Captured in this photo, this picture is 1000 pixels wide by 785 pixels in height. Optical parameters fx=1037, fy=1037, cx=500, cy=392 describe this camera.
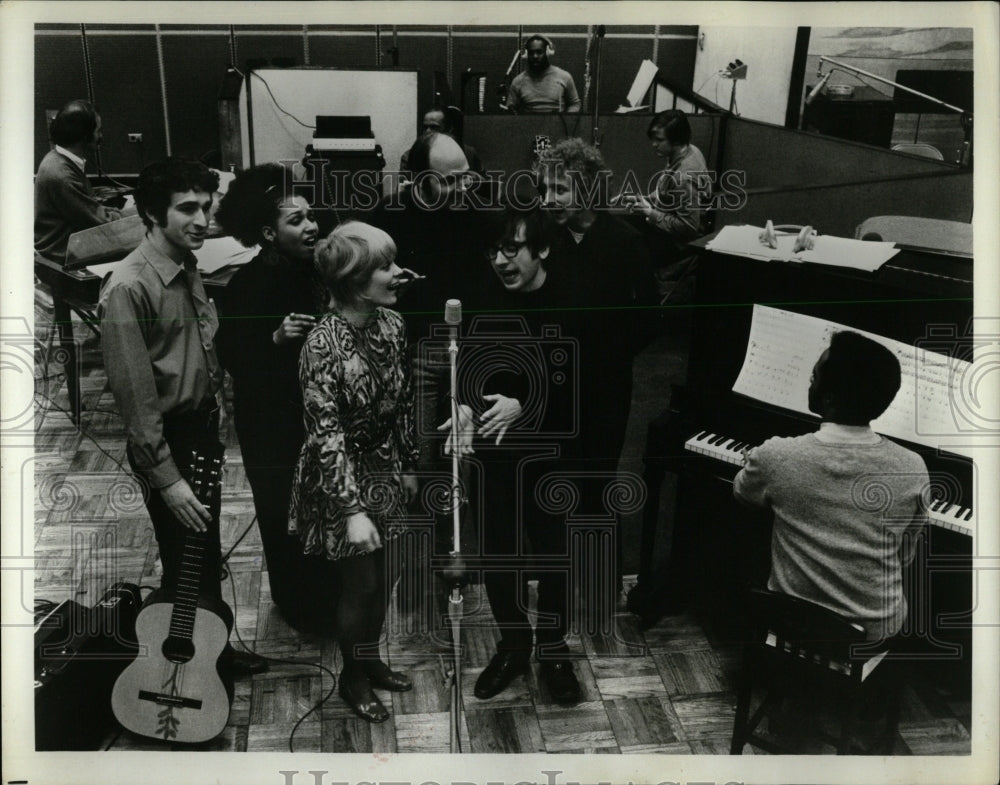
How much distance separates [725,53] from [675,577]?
1697 mm

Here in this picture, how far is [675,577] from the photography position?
3494 millimetres

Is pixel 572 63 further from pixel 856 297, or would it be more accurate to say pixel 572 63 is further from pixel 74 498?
pixel 74 498

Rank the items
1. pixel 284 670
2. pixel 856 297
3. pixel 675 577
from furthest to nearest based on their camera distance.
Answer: pixel 675 577
pixel 284 670
pixel 856 297

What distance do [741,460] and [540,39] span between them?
1.41 metres

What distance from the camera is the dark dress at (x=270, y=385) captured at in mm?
3074

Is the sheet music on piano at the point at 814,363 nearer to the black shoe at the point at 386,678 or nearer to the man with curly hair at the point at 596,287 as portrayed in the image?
the man with curly hair at the point at 596,287

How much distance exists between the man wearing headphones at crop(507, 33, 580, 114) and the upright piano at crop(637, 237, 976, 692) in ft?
2.09

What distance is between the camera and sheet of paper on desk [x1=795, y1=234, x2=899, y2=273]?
10.1ft

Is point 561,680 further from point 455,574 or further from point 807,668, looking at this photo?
point 807,668

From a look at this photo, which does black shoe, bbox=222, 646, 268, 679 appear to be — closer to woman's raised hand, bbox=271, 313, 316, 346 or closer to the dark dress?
the dark dress

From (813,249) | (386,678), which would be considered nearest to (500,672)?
(386,678)

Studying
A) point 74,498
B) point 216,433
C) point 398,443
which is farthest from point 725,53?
point 74,498

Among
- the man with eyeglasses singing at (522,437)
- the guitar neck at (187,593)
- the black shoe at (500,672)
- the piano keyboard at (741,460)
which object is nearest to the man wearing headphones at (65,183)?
the guitar neck at (187,593)

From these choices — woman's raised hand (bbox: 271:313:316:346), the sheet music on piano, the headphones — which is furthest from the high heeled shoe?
the headphones
